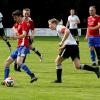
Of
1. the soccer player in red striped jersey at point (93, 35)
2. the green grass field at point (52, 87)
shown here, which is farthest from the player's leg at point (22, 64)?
the soccer player in red striped jersey at point (93, 35)

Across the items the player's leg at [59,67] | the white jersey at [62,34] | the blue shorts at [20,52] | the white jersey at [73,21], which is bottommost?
the player's leg at [59,67]

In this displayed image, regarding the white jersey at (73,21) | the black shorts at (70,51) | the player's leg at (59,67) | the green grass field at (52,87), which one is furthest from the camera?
the white jersey at (73,21)

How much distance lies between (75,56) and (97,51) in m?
5.41

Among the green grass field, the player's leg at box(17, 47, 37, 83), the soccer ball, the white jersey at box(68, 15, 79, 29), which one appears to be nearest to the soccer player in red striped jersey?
the green grass field

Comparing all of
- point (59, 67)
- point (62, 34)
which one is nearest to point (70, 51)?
point (62, 34)

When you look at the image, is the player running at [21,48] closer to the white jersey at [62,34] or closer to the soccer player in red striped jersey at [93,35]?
the white jersey at [62,34]

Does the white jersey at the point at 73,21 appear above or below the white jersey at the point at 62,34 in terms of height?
above

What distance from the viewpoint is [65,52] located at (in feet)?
49.5

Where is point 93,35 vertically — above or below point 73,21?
below

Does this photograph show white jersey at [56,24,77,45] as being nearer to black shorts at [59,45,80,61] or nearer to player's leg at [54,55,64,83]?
black shorts at [59,45,80,61]

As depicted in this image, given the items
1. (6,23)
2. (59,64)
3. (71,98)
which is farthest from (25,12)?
(6,23)

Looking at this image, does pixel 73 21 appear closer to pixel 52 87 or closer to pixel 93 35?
pixel 93 35

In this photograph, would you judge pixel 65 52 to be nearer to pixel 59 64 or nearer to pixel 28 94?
pixel 59 64

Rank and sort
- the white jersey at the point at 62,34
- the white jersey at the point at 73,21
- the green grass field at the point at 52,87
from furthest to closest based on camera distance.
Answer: the white jersey at the point at 73,21
the white jersey at the point at 62,34
the green grass field at the point at 52,87
